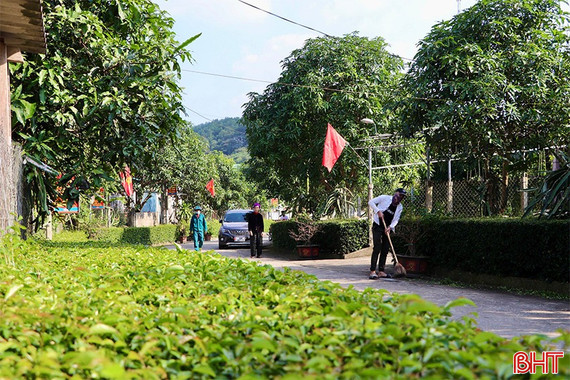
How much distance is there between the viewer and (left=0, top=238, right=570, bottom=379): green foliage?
6.93 ft

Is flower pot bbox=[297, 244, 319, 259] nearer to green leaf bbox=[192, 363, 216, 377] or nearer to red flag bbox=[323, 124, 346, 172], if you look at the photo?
red flag bbox=[323, 124, 346, 172]

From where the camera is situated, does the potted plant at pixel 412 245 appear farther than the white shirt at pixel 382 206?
Yes

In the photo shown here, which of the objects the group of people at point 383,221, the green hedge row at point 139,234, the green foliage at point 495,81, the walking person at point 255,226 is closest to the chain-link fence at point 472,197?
the green foliage at point 495,81

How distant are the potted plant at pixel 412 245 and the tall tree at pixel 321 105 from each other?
10787mm

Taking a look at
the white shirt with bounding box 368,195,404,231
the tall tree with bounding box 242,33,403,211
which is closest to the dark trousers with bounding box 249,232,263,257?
the tall tree with bounding box 242,33,403,211

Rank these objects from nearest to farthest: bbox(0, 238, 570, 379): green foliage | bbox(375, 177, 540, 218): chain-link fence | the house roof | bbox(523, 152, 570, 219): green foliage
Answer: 1. bbox(0, 238, 570, 379): green foliage
2. the house roof
3. bbox(523, 152, 570, 219): green foliage
4. bbox(375, 177, 540, 218): chain-link fence

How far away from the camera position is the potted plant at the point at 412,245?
12211 mm

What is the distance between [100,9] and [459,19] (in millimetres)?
8539

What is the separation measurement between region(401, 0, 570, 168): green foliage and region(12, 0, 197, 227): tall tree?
240 inches

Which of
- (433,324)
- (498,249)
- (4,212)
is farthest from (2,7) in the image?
(498,249)

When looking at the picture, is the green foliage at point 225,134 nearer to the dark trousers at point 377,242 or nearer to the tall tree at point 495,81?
the tall tree at point 495,81

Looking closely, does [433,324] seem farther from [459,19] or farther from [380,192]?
[380,192]

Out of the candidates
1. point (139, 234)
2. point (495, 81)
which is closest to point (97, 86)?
point (495, 81)

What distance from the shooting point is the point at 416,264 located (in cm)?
1224
